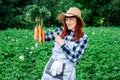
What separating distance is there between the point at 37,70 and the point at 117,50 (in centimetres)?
296

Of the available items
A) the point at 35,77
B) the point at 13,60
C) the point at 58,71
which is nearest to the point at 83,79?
the point at 35,77

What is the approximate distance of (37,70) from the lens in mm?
6902

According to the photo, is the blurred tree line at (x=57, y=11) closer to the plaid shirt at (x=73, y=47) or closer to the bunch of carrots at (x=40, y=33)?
the bunch of carrots at (x=40, y=33)

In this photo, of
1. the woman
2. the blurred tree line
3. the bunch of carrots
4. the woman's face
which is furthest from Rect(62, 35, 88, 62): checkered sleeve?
the blurred tree line

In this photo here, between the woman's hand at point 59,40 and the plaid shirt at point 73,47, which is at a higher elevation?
the woman's hand at point 59,40

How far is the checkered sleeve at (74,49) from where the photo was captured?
3912mm

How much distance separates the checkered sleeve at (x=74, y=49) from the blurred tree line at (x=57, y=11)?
1248 centimetres

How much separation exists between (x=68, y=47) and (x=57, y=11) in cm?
1814

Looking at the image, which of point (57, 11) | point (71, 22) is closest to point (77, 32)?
point (71, 22)

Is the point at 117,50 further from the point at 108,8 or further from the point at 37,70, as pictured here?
the point at 108,8

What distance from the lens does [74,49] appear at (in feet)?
13.0

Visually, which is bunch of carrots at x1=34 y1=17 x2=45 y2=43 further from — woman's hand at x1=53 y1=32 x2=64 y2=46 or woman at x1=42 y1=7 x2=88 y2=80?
woman's hand at x1=53 y1=32 x2=64 y2=46

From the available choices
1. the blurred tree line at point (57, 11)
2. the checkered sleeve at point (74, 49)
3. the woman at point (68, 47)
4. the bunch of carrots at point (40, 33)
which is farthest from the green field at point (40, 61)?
the blurred tree line at point (57, 11)

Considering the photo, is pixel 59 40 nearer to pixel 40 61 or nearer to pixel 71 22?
pixel 71 22
